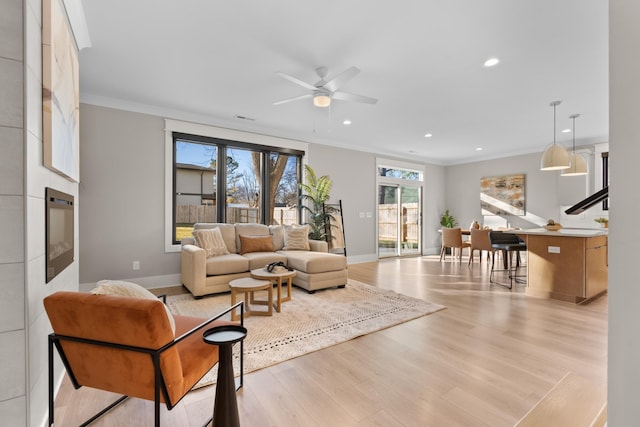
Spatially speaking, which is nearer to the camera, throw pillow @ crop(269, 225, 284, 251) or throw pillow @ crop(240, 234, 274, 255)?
throw pillow @ crop(240, 234, 274, 255)

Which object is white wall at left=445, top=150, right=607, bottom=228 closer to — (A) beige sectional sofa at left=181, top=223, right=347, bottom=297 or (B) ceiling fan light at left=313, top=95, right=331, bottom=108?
(A) beige sectional sofa at left=181, top=223, right=347, bottom=297

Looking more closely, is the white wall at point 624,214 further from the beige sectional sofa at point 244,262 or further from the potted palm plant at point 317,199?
the potted palm plant at point 317,199

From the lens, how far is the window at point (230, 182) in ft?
15.5

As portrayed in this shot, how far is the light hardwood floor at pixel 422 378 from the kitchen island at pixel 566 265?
435mm

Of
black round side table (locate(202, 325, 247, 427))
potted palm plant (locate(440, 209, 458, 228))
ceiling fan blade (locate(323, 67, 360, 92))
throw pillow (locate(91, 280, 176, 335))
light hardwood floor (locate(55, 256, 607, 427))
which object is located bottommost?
light hardwood floor (locate(55, 256, 607, 427))

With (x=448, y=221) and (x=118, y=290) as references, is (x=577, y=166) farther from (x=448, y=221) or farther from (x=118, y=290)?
(x=118, y=290)

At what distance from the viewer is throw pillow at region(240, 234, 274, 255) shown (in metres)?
4.58

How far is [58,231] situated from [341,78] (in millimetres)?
2616

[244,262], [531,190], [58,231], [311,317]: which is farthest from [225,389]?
[531,190]

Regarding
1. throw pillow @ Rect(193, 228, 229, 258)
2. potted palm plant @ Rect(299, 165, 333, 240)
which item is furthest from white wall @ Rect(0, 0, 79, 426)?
potted palm plant @ Rect(299, 165, 333, 240)

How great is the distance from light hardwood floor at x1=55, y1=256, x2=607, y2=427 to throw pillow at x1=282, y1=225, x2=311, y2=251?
239cm

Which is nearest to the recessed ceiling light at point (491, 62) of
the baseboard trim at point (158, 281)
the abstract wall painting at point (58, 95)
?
the abstract wall painting at point (58, 95)

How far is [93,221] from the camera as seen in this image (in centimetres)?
394

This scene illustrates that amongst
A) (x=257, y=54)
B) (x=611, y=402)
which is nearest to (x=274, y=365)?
(x=611, y=402)
